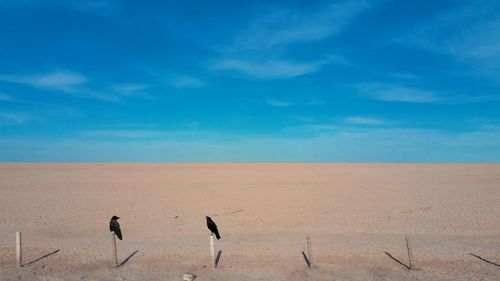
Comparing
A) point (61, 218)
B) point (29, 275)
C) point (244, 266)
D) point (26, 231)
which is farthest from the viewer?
point (61, 218)

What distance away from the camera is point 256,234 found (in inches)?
733

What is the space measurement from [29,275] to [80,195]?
21.8 metres

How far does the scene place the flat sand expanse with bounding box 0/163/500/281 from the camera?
42.0ft

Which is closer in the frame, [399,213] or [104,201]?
[399,213]

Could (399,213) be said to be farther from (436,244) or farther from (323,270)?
(323,270)

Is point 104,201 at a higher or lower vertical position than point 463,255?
higher

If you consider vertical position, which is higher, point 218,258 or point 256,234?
point 256,234

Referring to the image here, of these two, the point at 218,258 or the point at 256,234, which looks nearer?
the point at 218,258

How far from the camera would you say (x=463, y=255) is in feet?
46.8

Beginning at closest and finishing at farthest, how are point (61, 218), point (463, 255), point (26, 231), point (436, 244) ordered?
point (463, 255) < point (436, 244) < point (26, 231) < point (61, 218)

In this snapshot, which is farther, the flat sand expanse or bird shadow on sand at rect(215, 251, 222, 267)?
bird shadow on sand at rect(215, 251, 222, 267)

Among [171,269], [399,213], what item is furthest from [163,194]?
[171,269]

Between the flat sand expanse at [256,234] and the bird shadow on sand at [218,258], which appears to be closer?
the flat sand expanse at [256,234]

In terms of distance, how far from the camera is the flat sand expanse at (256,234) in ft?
42.0
